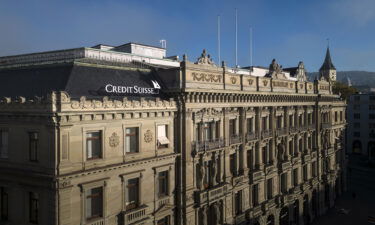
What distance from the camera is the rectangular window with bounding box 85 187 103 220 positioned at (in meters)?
26.5

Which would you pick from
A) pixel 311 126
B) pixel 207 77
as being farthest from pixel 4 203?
A: pixel 311 126

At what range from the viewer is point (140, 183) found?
99.3ft

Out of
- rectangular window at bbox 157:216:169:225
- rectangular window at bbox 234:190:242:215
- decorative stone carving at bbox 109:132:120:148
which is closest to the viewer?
decorative stone carving at bbox 109:132:120:148

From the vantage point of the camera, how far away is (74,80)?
92.4ft

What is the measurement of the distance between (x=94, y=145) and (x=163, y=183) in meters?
9.20

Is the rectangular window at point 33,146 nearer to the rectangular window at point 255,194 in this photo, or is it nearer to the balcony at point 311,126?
the rectangular window at point 255,194

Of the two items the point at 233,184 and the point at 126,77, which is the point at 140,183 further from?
the point at 233,184

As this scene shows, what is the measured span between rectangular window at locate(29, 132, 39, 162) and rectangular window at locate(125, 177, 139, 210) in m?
7.83

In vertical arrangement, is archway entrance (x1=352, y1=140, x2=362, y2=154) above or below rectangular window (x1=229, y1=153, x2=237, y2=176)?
below

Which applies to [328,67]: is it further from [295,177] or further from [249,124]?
[249,124]

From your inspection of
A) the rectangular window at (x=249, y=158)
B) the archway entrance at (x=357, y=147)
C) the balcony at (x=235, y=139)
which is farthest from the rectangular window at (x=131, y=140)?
the archway entrance at (x=357, y=147)

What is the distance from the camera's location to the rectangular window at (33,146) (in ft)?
84.0

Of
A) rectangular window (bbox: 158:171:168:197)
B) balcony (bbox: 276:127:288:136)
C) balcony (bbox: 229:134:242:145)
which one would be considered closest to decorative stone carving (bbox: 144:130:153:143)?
rectangular window (bbox: 158:171:168:197)

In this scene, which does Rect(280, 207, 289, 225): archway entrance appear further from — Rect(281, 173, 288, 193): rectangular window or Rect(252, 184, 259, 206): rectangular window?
Rect(252, 184, 259, 206): rectangular window
